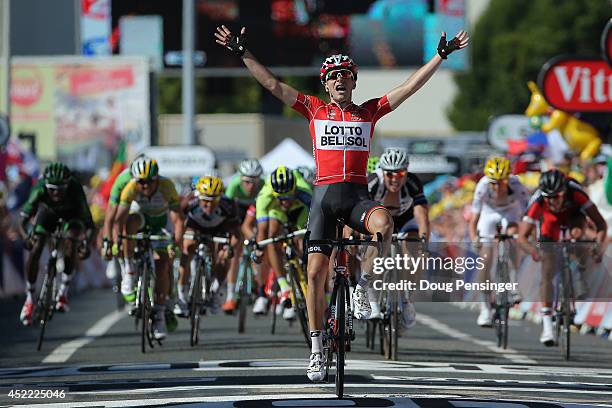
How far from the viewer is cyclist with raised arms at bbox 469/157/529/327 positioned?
62.7 feet

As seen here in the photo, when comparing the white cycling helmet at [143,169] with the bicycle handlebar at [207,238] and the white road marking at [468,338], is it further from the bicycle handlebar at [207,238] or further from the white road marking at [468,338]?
the white road marking at [468,338]

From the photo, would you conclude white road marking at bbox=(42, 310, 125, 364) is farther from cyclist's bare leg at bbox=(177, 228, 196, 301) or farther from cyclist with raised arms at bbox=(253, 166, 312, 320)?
cyclist with raised arms at bbox=(253, 166, 312, 320)

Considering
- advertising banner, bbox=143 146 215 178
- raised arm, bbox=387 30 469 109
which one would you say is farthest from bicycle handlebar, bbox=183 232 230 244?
advertising banner, bbox=143 146 215 178

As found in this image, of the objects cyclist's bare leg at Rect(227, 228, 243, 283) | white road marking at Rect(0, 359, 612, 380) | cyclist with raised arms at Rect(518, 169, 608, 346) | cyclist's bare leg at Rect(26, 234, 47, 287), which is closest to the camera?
white road marking at Rect(0, 359, 612, 380)

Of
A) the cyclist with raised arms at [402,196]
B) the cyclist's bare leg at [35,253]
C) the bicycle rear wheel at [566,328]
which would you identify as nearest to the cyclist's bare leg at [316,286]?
the cyclist with raised arms at [402,196]

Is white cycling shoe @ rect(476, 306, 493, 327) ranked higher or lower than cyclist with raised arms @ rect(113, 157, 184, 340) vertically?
lower

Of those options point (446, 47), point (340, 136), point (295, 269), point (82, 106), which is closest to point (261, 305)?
point (295, 269)

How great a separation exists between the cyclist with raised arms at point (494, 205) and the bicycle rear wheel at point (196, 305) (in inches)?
107

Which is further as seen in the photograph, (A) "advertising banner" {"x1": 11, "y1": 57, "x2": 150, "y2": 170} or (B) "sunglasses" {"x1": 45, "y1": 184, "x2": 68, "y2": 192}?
(A) "advertising banner" {"x1": 11, "y1": 57, "x2": 150, "y2": 170}

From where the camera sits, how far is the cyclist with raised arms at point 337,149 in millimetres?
12773

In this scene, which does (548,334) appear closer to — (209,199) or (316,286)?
(209,199)

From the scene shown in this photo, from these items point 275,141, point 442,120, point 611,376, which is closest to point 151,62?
point 275,141

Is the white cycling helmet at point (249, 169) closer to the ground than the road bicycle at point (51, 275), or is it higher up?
higher up

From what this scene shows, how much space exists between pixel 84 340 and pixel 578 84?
735 centimetres
